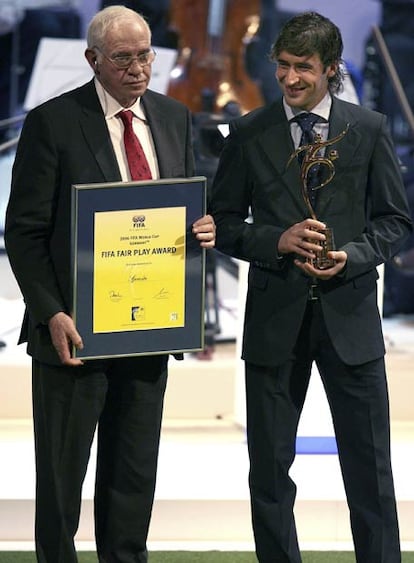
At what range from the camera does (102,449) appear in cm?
349

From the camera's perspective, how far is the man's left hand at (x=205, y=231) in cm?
327

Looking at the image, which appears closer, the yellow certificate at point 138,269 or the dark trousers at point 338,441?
the yellow certificate at point 138,269

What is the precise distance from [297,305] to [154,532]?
1.23 metres

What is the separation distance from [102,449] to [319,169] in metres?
0.89

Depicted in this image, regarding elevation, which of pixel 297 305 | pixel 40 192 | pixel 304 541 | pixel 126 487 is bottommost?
pixel 304 541

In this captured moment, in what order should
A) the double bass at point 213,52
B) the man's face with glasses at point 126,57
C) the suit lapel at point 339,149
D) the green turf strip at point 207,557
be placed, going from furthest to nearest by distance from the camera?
the double bass at point 213,52
the green turf strip at point 207,557
the suit lapel at point 339,149
the man's face with glasses at point 126,57

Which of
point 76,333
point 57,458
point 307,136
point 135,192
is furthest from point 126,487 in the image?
point 307,136

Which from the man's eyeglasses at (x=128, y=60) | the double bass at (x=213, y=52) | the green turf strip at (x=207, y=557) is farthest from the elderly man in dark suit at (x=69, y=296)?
the double bass at (x=213, y=52)

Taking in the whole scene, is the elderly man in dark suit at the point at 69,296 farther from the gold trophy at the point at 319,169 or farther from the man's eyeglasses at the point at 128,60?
the gold trophy at the point at 319,169

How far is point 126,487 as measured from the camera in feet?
11.4

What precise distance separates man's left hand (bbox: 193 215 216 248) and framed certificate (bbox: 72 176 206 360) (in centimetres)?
2

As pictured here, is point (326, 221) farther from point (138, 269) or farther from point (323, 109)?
point (138, 269)

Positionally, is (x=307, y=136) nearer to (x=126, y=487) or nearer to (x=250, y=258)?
(x=250, y=258)

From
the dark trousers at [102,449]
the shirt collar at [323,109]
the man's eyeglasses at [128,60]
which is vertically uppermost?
the man's eyeglasses at [128,60]
